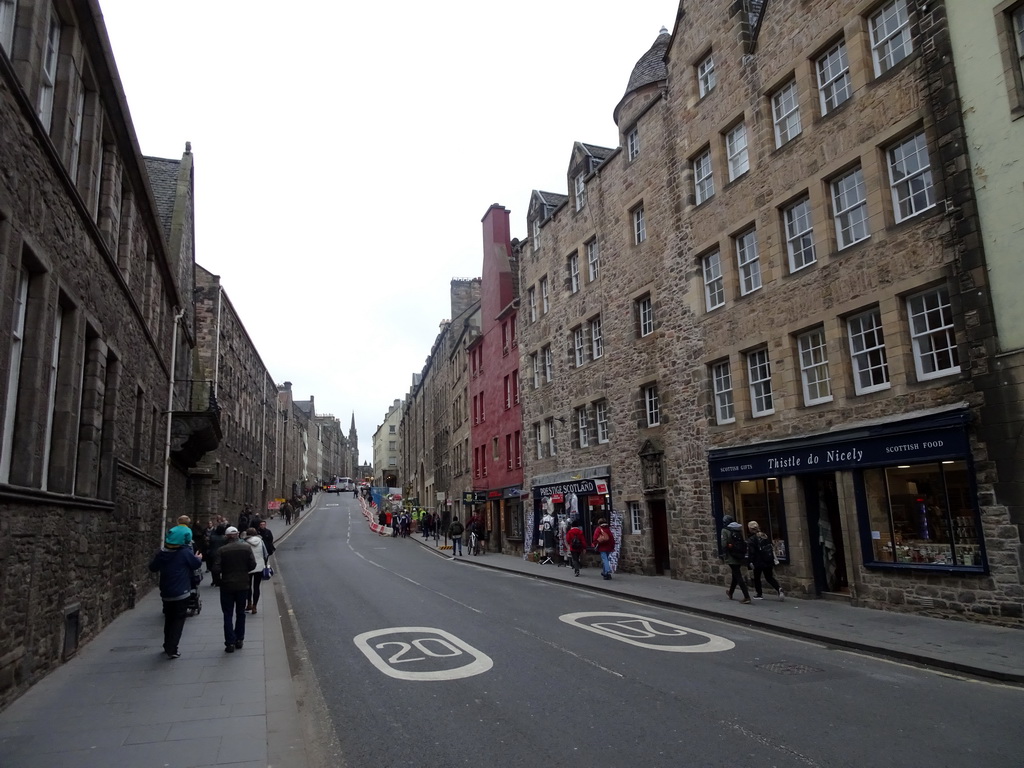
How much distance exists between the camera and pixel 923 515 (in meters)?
13.0

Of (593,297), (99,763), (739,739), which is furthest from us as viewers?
(593,297)

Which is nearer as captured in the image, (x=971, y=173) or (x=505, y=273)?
(x=971, y=173)

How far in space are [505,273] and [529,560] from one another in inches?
580

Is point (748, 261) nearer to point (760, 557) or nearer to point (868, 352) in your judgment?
point (868, 352)

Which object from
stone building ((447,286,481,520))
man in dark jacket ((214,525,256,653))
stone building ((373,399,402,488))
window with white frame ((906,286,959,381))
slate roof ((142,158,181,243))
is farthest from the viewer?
stone building ((373,399,402,488))

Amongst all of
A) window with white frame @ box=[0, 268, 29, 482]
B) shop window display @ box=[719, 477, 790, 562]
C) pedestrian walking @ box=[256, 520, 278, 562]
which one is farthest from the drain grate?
pedestrian walking @ box=[256, 520, 278, 562]

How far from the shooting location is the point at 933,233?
12.7 meters

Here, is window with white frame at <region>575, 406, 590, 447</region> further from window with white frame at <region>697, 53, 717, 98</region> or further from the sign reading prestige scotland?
window with white frame at <region>697, 53, 717, 98</region>

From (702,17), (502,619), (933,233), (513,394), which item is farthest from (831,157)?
(513,394)

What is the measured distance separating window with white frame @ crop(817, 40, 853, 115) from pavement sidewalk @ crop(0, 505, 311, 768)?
581 inches

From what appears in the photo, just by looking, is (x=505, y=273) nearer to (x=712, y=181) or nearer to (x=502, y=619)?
(x=712, y=181)

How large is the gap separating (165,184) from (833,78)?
2009 cm

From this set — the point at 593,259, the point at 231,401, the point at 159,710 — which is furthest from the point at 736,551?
the point at 231,401

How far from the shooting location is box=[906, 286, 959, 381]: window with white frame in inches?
494
